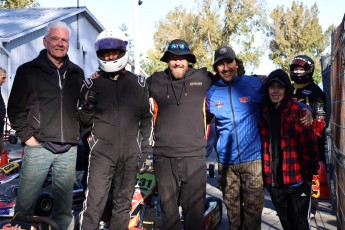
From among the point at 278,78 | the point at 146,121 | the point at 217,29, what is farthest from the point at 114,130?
the point at 217,29

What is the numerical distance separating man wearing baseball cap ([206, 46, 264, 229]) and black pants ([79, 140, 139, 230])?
898 mm

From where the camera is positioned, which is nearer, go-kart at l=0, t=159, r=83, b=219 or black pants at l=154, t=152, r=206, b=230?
black pants at l=154, t=152, r=206, b=230

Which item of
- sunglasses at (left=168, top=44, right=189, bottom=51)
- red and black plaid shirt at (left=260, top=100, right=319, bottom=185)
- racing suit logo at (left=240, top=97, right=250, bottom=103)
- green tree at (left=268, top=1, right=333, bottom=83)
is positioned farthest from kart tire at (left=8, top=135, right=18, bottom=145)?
green tree at (left=268, top=1, right=333, bottom=83)

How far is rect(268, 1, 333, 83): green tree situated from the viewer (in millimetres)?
36656

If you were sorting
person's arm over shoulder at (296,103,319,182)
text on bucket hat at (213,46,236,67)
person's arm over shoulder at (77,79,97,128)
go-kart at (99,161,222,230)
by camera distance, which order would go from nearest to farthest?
1. person's arm over shoulder at (296,103,319,182)
2. person's arm over shoulder at (77,79,97,128)
3. text on bucket hat at (213,46,236,67)
4. go-kart at (99,161,222,230)

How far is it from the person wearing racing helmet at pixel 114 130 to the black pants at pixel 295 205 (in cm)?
135

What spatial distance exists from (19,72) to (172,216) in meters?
2.01

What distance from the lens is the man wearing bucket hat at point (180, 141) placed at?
13.3 feet

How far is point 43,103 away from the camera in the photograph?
156 inches

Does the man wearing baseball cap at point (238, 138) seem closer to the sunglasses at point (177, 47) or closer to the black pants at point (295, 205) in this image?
the black pants at point (295, 205)

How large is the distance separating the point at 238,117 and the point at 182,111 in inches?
21.3

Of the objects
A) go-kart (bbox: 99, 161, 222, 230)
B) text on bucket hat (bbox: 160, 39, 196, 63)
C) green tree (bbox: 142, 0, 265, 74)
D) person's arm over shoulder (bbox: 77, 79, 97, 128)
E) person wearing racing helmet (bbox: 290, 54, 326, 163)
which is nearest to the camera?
person's arm over shoulder (bbox: 77, 79, 97, 128)

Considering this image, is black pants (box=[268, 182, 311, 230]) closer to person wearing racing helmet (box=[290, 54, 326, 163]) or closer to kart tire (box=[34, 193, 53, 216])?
person wearing racing helmet (box=[290, 54, 326, 163])

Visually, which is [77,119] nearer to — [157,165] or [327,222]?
[157,165]
